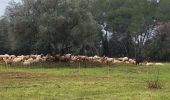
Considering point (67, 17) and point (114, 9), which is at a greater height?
point (114, 9)

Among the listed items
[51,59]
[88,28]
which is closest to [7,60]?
[51,59]

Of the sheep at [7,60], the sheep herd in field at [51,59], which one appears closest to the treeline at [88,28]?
the sheep herd in field at [51,59]

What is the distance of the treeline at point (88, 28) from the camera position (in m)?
41.1

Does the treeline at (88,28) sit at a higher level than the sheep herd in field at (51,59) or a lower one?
higher

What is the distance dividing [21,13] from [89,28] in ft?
21.1

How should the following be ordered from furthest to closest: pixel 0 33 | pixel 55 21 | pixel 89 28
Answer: pixel 0 33 → pixel 89 28 → pixel 55 21

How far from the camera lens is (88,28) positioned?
4275 cm

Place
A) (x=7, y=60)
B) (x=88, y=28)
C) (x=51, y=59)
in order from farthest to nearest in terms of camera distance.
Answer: (x=88, y=28), (x=51, y=59), (x=7, y=60)

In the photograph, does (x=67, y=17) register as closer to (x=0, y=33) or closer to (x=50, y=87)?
(x=50, y=87)

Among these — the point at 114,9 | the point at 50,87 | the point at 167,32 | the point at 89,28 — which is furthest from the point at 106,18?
the point at 50,87

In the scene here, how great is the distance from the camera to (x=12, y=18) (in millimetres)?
42094

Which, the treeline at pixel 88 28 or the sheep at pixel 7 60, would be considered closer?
the sheep at pixel 7 60

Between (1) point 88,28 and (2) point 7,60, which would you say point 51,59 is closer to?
(2) point 7,60

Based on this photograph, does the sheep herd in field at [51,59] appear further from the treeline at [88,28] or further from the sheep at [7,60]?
the treeline at [88,28]
